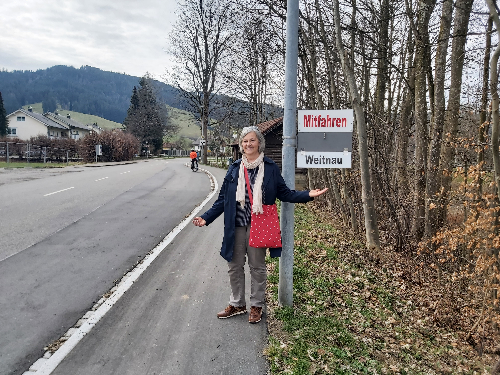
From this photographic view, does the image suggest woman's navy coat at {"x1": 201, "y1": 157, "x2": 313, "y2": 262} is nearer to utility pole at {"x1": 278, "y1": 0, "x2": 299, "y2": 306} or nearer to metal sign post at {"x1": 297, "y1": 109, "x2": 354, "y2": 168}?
utility pole at {"x1": 278, "y1": 0, "x2": 299, "y2": 306}

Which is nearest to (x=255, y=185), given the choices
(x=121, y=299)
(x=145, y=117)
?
(x=121, y=299)

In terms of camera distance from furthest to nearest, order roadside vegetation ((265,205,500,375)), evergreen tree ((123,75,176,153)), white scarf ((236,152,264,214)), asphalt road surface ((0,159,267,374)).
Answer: evergreen tree ((123,75,176,153)) < white scarf ((236,152,264,214)) < roadside vegetation ((265,205,500,375)) < asphalt road surface ((0,159,267,374))

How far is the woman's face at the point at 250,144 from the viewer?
3.98 meters

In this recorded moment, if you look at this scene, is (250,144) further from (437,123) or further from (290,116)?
(437,123)

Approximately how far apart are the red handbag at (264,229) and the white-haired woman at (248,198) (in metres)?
0.07

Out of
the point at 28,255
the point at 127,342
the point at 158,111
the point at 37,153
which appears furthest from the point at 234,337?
the point at 158,111

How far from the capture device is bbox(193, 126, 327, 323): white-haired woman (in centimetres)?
398

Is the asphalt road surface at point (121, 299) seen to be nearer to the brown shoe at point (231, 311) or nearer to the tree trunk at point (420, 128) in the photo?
the brown shoe at point (231, 311)

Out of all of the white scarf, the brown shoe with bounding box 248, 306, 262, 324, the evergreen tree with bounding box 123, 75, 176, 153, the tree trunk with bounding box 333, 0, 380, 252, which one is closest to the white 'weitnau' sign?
the white scarf

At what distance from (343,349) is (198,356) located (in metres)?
1.50

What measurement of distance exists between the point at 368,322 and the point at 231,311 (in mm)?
1810

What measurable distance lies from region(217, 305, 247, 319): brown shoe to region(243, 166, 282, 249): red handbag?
2.83 feet

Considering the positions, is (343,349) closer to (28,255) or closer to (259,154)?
(259,154)

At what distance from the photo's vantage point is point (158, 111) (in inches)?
2970
